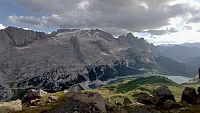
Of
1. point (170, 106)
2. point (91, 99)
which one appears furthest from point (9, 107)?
point (170, 106)

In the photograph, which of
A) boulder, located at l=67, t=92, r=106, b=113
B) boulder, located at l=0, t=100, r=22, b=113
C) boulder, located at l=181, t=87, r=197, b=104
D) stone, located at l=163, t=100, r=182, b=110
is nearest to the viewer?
boulder, located at l=67, t=92, r=106, b=113

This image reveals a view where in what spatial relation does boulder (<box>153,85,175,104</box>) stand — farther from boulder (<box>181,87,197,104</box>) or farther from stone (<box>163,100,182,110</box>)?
boulder (<box>181,87,197,104</box>)

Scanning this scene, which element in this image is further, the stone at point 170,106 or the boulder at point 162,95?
the boulder at point 162,95

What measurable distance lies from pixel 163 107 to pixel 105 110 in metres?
44.9

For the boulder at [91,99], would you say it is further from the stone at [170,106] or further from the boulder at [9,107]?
the stone at [170,106]

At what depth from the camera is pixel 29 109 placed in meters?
94.8

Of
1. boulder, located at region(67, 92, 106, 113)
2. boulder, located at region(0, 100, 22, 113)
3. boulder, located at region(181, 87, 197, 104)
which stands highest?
boulder, located at region(67, 92, 106, 113)

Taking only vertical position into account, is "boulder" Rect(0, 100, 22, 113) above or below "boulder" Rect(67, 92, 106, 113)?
below

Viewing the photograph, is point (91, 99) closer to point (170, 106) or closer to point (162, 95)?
point (170, 106)

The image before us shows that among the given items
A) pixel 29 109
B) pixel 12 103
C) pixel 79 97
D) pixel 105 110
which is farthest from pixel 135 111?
pixel 12 103

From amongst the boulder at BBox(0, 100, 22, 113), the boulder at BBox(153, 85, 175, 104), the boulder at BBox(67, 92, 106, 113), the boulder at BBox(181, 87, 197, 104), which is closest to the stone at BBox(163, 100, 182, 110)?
the boulder at BBox(153, 85, 175, 104)

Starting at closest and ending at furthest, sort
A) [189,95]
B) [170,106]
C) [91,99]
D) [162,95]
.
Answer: [91,99] < [170,106] < [162,95] < [189,95]

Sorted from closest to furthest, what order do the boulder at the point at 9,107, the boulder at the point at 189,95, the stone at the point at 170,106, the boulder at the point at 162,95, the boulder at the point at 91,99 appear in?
the boulder at the point at 91,99
the boulder at the point at 9,107
the stone at the point at 170,106
the boulder at the point at 162,95
the boulder at the point at 189,95

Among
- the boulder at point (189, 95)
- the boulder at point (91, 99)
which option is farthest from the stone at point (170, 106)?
the boulder at point (91, 99)
